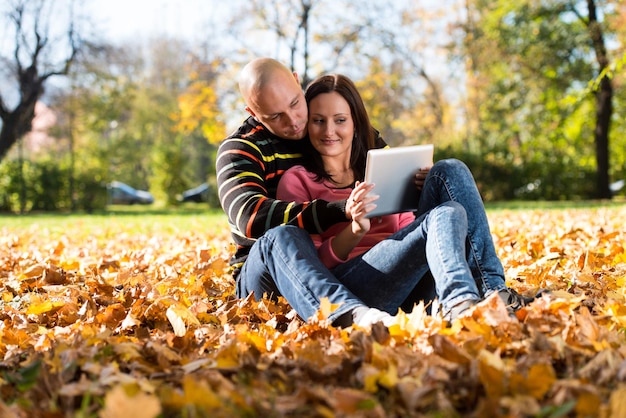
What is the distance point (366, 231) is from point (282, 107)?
0.75 meters

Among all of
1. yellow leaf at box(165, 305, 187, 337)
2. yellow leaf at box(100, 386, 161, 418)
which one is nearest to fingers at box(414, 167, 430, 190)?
yellow leaf at box(165, 305, 187, 337)

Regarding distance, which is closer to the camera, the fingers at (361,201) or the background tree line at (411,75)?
the fingers at (361,201)

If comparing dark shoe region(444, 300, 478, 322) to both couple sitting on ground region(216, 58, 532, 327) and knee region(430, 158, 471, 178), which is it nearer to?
couple sitting on ground region(216, 58, 532, 327)

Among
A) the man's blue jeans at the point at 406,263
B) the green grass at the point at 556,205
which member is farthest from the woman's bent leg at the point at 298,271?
the green grass at the point at 556,205

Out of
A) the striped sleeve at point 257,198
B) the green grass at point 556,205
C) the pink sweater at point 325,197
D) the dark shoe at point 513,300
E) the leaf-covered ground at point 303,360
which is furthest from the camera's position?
the green grass at point 556,205

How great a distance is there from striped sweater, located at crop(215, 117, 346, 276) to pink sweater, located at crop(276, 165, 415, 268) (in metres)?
0.09

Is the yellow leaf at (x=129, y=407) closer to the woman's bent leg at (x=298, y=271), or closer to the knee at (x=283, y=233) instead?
the woman's bent leg at (x=298, y=271)

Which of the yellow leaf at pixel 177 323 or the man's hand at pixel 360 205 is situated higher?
the man's hand at pixel 360 205

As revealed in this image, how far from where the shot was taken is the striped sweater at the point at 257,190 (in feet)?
9.04

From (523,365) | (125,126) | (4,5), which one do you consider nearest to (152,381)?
(523,365)

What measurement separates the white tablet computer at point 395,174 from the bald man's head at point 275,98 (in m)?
0.52

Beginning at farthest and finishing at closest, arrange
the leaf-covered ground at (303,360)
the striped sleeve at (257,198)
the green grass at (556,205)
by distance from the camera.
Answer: the green grass at (556,205) < the striped sleeve at (257,198) < the leaf-covered ground at (303,360)

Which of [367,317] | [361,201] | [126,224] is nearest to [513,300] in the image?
[367,317]

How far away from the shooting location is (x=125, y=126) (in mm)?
37562
